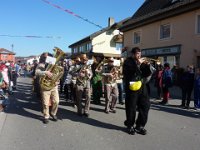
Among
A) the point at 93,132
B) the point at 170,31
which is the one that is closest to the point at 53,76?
the point at 93,132

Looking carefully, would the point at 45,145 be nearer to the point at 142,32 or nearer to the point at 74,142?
the point at 74,142

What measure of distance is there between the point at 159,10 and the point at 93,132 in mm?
Result: 15877

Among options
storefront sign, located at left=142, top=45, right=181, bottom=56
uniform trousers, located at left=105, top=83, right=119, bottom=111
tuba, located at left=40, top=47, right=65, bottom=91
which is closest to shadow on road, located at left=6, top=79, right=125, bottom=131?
uniform trousers, located at left=105, top=83, right=119, bottom=111

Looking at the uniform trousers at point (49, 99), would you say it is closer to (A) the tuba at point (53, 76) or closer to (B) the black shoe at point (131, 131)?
(A) the tuba at point (53, 76)

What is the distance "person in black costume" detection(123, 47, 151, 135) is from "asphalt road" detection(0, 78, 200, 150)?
0.99ft

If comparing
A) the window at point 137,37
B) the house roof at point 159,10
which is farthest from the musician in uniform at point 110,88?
the window at point 137,37

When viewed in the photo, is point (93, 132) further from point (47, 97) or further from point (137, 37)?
point (137, 37)

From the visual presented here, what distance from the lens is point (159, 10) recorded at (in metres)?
21.2

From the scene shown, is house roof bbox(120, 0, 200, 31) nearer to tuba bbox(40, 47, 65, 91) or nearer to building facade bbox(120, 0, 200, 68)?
building facade bbox(120, 0, 200, 68)

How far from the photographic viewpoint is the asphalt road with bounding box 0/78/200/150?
5895mm

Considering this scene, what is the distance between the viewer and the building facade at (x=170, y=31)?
704 inches

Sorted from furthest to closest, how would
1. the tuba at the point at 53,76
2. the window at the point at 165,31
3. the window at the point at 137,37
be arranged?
the window at the point at 137,37 < the window at the point at 165,31 < the tuba at the point at 53,76

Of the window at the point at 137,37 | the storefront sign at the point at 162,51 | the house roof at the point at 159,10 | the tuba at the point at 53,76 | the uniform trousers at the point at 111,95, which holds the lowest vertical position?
the uniform trousers at the point at 111,95

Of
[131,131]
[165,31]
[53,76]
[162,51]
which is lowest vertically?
[131,131]
